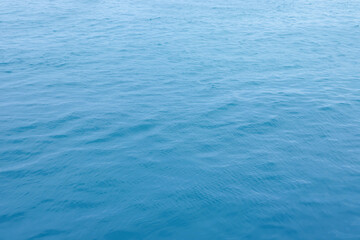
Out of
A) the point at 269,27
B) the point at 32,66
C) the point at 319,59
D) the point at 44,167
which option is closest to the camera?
the point at 44,167

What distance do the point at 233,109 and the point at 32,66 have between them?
8916mm

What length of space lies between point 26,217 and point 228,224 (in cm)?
447

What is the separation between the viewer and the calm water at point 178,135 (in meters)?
6.61

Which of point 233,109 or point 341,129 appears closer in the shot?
point 341,129

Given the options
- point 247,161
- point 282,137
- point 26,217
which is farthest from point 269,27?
point 26,217

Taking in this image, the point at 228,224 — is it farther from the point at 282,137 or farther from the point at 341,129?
the point at 341,129

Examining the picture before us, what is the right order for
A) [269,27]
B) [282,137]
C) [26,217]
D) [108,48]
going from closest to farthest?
1. [26,217]
2. [282,137]
3. [108,48]
4. [269,27]

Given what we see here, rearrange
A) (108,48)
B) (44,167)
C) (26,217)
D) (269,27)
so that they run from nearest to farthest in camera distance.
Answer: (26,217) < (44,167) < (108,48) < (269,27)

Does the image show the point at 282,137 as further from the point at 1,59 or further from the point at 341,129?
the point at 1,59

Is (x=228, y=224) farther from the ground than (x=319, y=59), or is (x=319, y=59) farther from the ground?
(x=319, y=59)

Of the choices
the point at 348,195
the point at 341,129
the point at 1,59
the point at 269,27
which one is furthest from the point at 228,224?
the point at 269,27

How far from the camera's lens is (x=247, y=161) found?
8.10m

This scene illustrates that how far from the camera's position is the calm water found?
6613 millimetres

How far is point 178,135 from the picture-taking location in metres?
9.04
